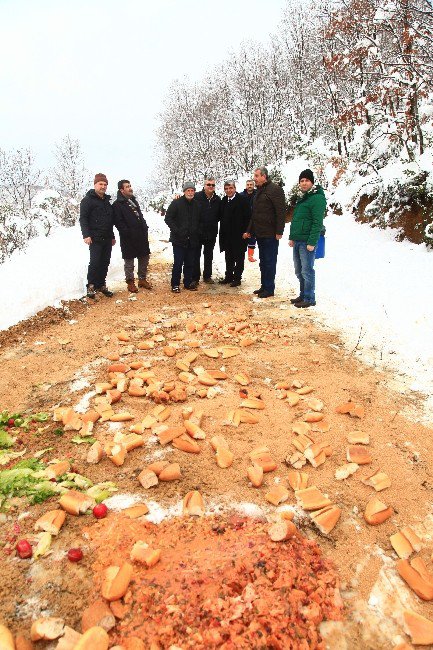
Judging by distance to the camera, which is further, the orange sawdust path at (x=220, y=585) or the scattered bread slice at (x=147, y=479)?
the scattered bread slice at (x=147, y=479)

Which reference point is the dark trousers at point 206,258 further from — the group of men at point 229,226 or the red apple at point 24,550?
the red apple at point 24,550

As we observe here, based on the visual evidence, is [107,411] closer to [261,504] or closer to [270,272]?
[261,504]

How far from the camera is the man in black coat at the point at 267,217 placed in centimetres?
584

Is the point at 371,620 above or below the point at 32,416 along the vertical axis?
below

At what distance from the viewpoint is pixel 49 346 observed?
4.73 metres

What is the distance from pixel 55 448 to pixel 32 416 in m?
0.57

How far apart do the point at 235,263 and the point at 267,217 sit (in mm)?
1658

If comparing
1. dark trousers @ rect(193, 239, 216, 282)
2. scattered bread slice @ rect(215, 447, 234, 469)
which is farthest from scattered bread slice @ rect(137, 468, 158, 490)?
dark trousers @ rect(193, 239, 216, 282)

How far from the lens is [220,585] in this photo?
1752 millimetres

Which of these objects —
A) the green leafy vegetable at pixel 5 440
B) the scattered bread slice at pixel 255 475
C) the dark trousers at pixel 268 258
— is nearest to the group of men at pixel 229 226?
the dark trousers at pixel 268 258

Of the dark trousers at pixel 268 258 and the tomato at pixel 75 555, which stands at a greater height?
the dark trousers at pixel 268 258

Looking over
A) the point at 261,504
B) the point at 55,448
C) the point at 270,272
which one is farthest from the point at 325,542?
the point at 270,272

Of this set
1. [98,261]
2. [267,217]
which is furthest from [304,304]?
[98,261]

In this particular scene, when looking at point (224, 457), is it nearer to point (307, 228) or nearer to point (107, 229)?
point (307, 228)
